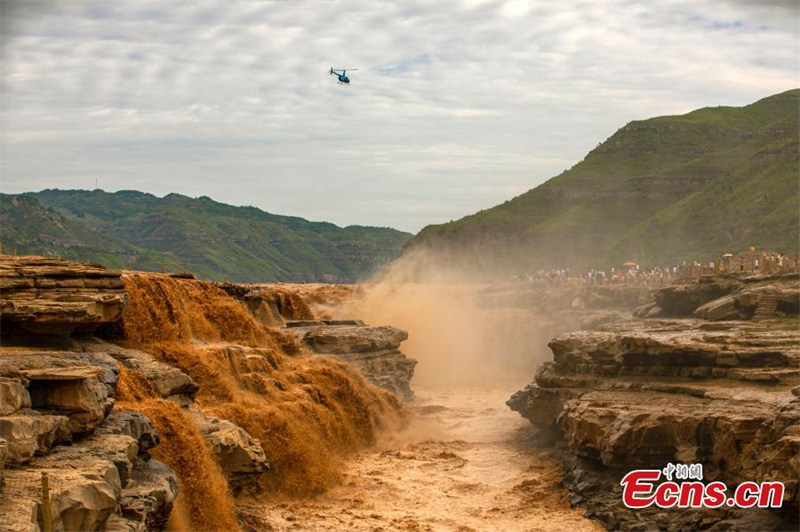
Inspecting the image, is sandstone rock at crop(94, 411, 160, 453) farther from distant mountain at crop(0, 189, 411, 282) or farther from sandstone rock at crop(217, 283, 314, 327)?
distant mountain at crop(0, 189, 411, 282)

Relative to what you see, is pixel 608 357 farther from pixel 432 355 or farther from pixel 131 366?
pixel 432 355

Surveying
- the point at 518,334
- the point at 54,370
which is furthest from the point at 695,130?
the point at 54,370

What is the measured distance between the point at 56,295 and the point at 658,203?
107 m

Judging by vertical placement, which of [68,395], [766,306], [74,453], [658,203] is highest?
[658,203]

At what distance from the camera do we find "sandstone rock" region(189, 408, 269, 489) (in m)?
21.9

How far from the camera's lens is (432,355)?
54719 millimetres

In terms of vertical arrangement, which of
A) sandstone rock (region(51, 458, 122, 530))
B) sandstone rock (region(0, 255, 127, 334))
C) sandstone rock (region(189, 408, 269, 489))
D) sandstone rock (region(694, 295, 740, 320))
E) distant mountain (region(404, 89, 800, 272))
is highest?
distant mountain (region(404, 89, 800, 272))

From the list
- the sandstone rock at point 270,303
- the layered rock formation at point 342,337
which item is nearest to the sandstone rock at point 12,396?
the sandstone rock at point 270,303

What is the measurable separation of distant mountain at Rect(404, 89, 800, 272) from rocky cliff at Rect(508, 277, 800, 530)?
50.0 meters

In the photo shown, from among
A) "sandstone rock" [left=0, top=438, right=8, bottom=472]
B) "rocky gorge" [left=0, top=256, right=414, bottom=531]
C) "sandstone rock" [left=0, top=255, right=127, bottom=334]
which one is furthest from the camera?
"sandstone rock" [left=0, top=255, right=127, bottom=334]

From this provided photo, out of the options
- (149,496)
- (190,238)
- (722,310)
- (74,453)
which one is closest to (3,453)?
(74,453)

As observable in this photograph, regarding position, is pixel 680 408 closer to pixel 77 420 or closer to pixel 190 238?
pixel 77 420

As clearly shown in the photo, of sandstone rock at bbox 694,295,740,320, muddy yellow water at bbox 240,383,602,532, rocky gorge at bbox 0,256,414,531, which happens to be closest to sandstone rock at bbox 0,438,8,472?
rocky gorge at bbox 0,256,414,531

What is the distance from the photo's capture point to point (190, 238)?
482ft
